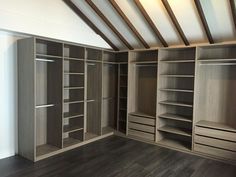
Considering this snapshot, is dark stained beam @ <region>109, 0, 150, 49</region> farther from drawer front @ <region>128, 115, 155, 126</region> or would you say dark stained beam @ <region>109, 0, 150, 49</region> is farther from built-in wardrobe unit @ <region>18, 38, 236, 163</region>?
drawer front @ <region>128, 115, 155, 126</region>

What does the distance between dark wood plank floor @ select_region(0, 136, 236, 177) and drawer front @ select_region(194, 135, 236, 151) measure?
0.96ft

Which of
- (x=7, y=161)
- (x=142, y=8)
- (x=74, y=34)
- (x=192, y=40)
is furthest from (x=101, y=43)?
(x=7, y=161)

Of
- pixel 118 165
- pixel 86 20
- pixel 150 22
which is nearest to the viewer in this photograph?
pixel 118 165

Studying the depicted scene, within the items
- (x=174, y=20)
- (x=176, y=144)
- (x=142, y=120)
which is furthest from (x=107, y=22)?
(x=176, y=144)

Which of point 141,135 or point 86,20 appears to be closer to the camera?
point 86,20

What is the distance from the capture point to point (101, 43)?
493cm

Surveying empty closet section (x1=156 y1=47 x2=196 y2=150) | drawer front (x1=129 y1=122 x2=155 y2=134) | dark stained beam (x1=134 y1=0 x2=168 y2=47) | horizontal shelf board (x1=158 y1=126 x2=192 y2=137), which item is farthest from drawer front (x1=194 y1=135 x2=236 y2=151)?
dark stained beam (x1=134 y1=0 x2=168 y2=47)

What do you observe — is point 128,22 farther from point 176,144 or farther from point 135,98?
point 176,144

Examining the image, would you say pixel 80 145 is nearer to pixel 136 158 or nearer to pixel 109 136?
Answer: pixel 109 136

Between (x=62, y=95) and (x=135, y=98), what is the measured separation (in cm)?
198

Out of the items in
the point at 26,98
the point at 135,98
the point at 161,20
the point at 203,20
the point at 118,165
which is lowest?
the point at 118,165

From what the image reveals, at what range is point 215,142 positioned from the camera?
11.9 ft

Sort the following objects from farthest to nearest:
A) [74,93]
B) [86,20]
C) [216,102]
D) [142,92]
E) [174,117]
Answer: [142,92]
[86,20]
[74,93]
[174,117]
[216,102]

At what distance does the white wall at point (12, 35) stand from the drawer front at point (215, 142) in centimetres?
335
